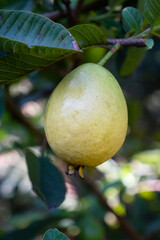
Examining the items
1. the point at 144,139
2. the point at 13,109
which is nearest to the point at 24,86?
the point at 13,109

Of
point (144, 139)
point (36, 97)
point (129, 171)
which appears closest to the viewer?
point (129, 171)

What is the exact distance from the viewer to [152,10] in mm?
647

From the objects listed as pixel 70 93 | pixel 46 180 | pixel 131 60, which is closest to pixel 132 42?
pixel 70 93

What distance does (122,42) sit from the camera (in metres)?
0.68

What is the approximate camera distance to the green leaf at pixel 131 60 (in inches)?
37.9

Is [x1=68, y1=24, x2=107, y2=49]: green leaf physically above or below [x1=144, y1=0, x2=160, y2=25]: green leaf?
below

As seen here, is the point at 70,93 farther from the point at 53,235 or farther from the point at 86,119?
the point at 53,235

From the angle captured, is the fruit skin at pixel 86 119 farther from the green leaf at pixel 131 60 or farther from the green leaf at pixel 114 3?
the green leaf at pixel 114 3

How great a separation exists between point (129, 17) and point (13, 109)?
96cm

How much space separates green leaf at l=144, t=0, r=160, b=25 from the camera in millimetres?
636

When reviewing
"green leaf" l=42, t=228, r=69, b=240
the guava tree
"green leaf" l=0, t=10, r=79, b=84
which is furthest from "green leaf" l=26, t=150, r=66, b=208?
"green leaf" l=0, t=10, r=79, b=84

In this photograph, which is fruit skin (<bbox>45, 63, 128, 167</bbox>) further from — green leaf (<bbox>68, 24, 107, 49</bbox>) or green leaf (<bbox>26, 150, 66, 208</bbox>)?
green leaf (<bbox>26, 150, 66, 208</bbox>)

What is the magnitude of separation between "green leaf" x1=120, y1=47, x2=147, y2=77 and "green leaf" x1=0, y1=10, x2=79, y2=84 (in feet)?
1.39

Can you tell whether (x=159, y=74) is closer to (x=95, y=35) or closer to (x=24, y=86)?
(x=24, y=86)
